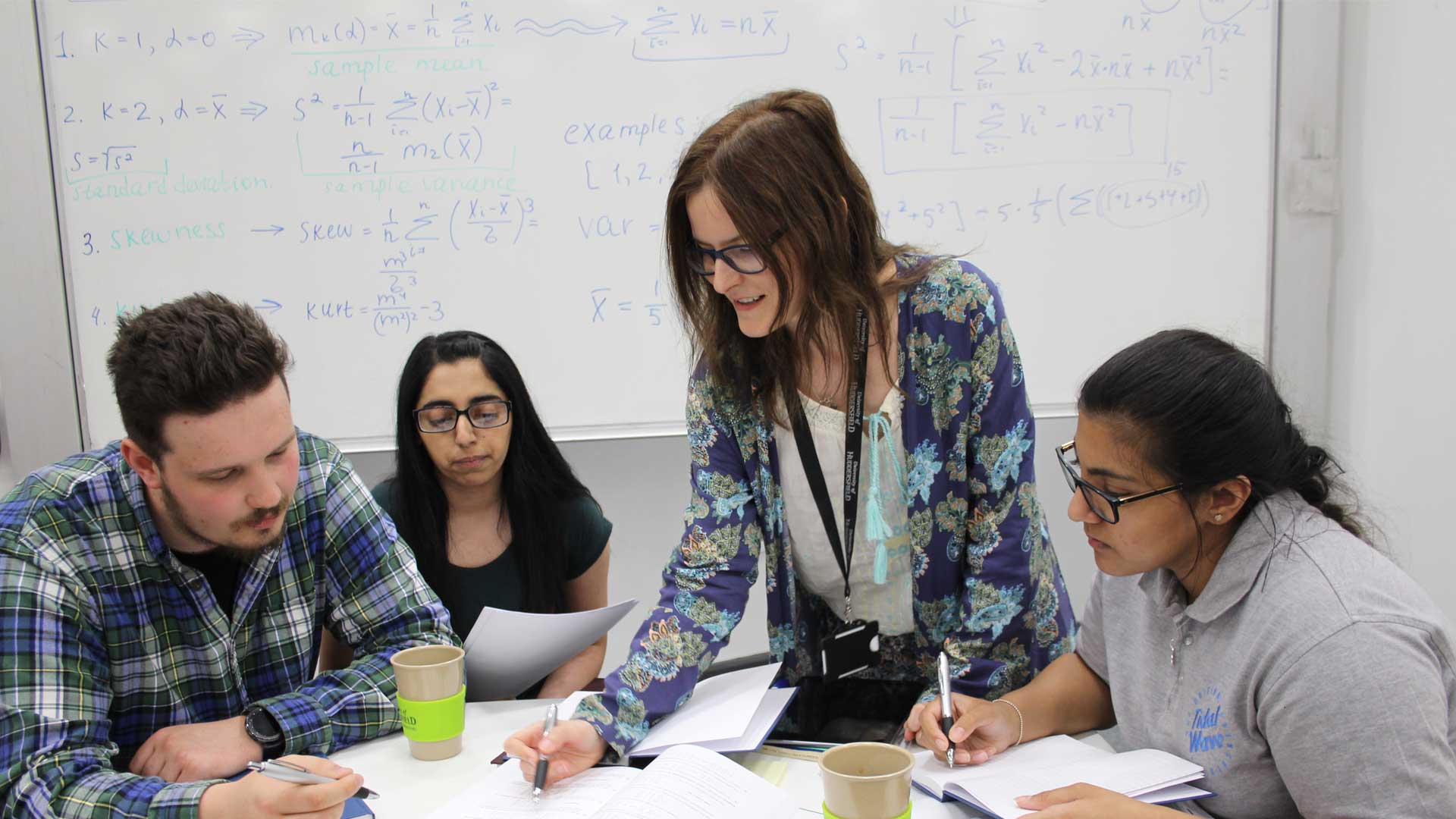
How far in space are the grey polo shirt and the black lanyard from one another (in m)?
0.41

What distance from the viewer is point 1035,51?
2525 millimetres

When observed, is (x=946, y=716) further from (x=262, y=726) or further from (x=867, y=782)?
(x=262, y=726)

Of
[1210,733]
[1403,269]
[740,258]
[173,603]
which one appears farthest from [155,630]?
[1403,269]

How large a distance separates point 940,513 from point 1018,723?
0.31 metres

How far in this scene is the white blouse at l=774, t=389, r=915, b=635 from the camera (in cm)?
144

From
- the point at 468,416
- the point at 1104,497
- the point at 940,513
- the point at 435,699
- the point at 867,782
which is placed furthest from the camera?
the point at 468,416

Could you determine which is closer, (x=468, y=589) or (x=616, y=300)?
(x=468, y=589)

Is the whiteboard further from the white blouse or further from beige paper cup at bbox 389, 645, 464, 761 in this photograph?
beige paper cup at bbox 389, 645, 464, 761

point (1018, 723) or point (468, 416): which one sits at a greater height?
point (468, 416)

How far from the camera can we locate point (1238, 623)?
112 centimetres

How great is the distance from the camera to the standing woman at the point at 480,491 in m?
2.01

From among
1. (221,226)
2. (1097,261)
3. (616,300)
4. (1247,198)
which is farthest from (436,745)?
(1247,198)

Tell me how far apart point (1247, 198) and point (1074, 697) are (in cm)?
184

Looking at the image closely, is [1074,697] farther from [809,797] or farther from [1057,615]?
[809,797]
